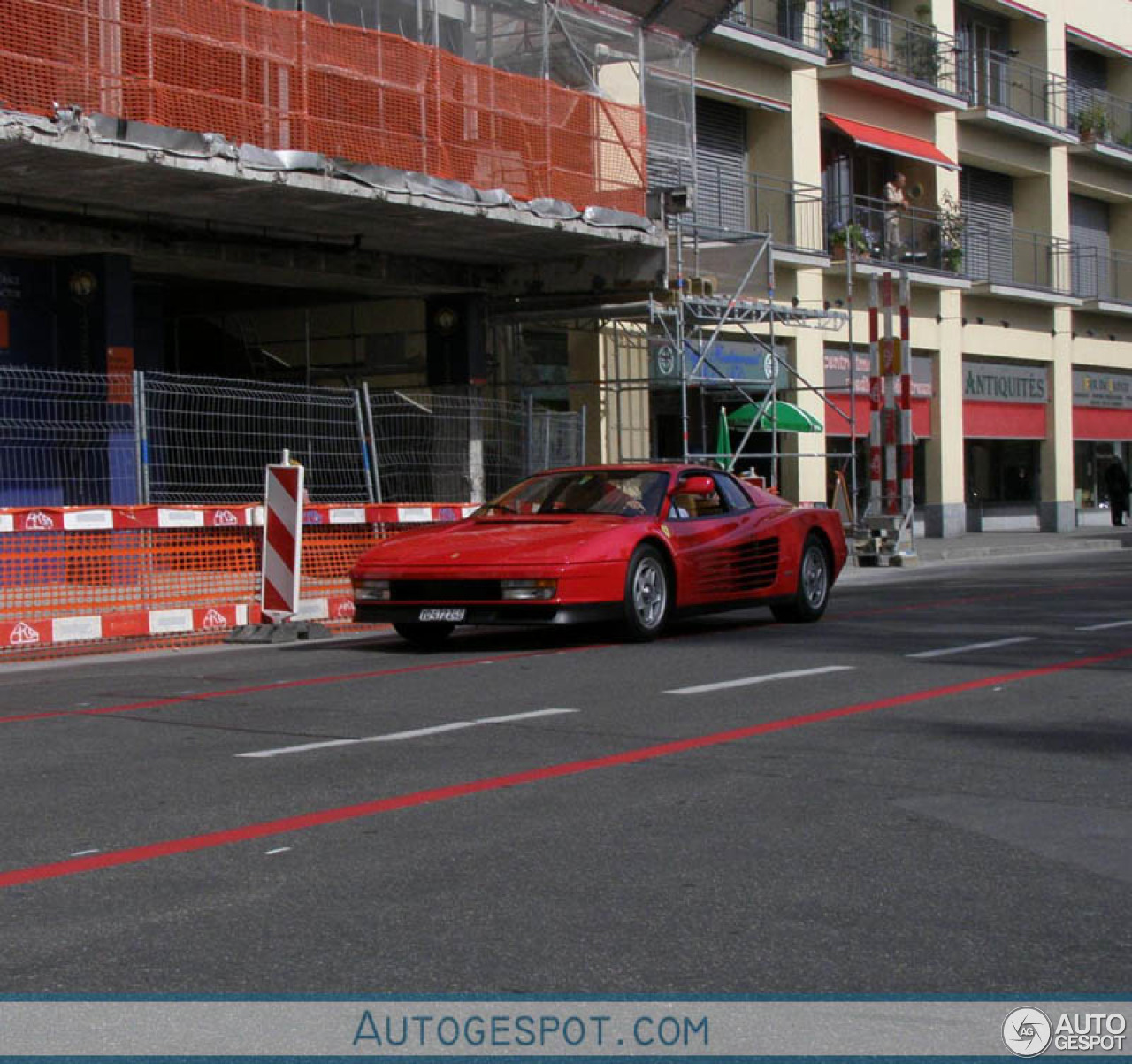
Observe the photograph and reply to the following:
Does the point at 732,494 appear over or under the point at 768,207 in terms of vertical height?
under

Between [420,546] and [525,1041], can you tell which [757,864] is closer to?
[525,1041]

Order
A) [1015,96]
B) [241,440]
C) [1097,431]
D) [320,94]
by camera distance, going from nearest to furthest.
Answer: [241,440], [320,94], [1015,96], [1097,431]

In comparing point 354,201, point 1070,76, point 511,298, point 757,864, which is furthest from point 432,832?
point 1070,76

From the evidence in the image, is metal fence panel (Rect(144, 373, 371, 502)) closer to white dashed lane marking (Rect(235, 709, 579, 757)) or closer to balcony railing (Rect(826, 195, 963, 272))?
white dashed lane marking (Rect(235, 709, 579, 757))

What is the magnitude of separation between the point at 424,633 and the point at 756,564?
8.72 ft

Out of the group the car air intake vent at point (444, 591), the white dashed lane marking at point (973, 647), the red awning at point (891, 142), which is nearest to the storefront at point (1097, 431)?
the red awning at point (891, 142)

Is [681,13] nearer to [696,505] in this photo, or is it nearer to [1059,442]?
[696,505]

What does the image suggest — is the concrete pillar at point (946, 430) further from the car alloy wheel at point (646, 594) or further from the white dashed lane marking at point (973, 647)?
the car alloy wheel at point (646, 594)

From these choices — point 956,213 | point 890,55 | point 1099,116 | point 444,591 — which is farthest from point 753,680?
point 1099,116

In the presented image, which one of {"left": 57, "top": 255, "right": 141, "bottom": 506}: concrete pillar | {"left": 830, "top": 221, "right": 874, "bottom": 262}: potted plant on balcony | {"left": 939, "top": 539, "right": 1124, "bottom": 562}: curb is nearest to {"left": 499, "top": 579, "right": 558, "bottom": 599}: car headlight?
{"left": 57, "top": 255, "right": 141, "bottom": 506}: concrete pillar

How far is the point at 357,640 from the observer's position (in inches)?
544

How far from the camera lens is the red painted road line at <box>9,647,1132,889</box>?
5.48 metres

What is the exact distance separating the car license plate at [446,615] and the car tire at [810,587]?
121 inches

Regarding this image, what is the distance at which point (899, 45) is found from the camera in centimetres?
3434
